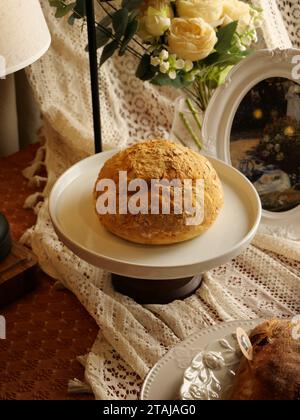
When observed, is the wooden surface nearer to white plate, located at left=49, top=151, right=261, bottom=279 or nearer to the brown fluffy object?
white plate, located at left=49, top=151, right=261, bottom=279

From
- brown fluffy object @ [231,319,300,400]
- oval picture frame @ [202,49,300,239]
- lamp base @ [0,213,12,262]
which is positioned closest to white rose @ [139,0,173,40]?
oval picture frame @ [202,49,300,239]

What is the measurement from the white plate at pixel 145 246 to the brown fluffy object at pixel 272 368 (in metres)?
0.14

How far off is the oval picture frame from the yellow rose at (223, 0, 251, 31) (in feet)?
0.17

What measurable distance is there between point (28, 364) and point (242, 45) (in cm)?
54

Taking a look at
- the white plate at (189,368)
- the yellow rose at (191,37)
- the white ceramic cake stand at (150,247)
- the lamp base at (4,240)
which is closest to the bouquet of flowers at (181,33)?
the yellow rose at (191,37)

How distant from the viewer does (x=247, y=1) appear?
1.11 meters

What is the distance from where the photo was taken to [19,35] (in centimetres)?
79

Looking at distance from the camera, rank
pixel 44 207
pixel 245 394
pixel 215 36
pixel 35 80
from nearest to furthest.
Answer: pixel 245 394 → pixel 215 36 → pixel 44 207 → pixel 35 80

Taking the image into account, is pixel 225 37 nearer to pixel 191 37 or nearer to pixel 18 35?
pixel 191 37

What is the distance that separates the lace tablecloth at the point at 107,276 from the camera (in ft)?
2.82

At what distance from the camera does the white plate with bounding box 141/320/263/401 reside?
702mm

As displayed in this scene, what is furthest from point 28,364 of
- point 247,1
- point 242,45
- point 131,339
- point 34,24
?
point 247,1

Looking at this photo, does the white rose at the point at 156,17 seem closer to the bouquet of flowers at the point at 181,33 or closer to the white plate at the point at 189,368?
the bouquet of flowers at the point at 181,33
